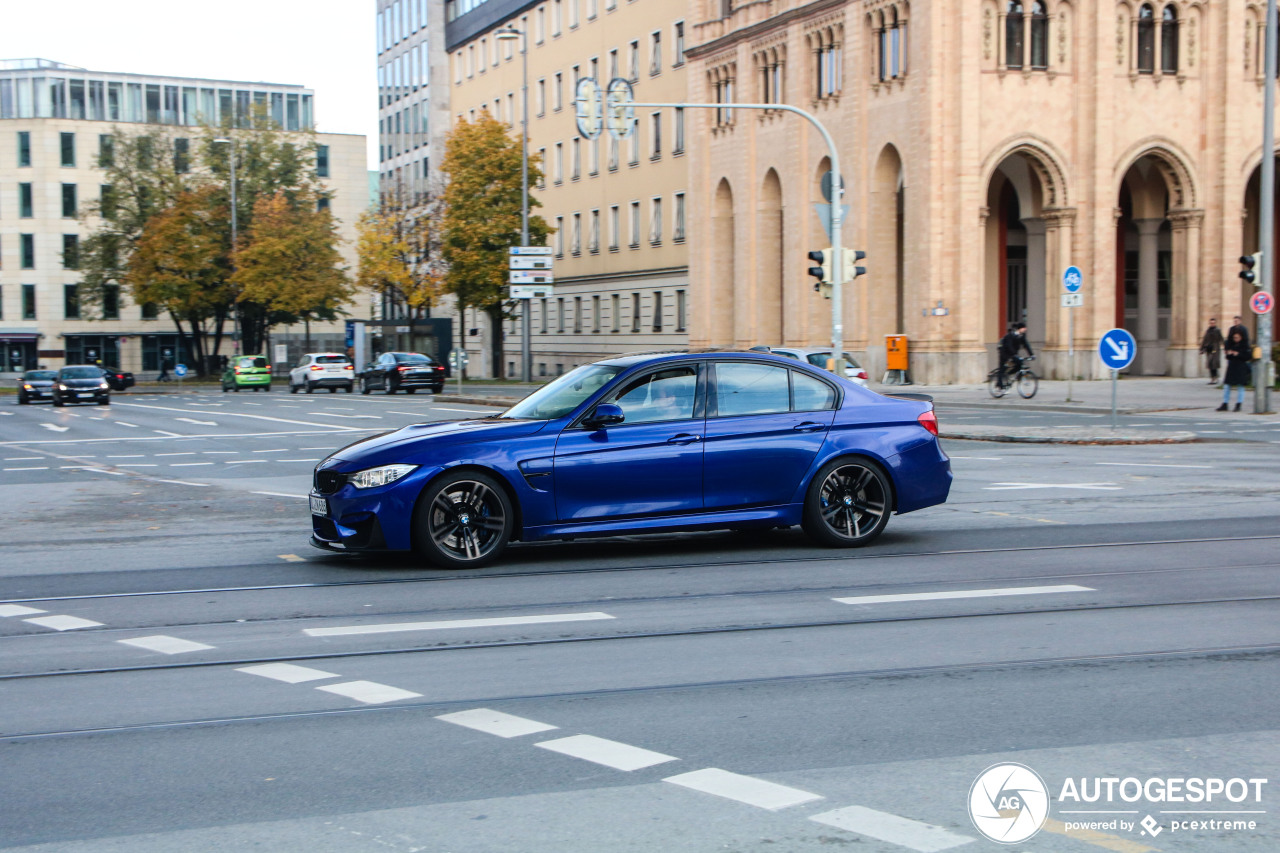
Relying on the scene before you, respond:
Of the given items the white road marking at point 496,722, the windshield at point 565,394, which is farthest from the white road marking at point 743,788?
the windshield at point 565,394

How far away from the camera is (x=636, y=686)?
653 cm

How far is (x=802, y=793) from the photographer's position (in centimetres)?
486

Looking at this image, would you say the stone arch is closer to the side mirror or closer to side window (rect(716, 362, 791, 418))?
side window (rect(716, 362, 791, 418))

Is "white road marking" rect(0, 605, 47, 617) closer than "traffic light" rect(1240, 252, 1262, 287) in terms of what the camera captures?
Yes

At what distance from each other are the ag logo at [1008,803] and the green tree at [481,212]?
5862 centimetres

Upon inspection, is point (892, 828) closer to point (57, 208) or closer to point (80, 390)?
point (80, 390)

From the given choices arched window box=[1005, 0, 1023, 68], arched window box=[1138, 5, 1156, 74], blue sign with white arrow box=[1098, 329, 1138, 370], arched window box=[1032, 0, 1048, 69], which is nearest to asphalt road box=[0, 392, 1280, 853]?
blue sign with white arrow box=[1098, 329, 1138, 370]

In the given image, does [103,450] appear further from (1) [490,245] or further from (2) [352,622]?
(1) [490,245]

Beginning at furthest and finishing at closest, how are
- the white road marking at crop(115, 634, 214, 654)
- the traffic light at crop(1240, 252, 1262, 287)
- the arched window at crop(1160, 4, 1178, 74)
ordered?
the arched window at crop(1160, 4, 1178, 74), the traffic light at crop(1240, 252, 1262, 287), the white road marking at crop(115, 634, 214, 654)

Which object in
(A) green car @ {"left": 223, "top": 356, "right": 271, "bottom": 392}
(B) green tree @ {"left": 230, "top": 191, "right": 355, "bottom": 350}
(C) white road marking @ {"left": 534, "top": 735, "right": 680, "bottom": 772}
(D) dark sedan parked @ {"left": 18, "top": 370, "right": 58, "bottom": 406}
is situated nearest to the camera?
(C) white road marking @ {"left": 534, "top": 735, "right": 680, "bottom": 772}

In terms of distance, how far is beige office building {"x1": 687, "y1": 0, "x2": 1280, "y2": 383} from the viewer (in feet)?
145

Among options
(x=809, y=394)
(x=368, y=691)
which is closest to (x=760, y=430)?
(x=809, y=394)

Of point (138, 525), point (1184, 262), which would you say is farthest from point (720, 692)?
point (1184, 262)

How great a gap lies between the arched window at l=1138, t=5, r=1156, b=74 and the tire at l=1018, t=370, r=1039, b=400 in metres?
14.7
